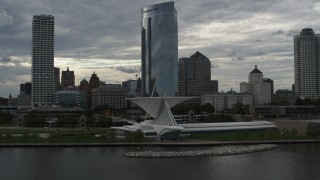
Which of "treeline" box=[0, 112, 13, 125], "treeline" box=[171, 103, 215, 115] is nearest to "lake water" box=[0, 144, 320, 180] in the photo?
"treeline" box=[0, 112, 13, 125]

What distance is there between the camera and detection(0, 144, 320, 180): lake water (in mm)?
43219

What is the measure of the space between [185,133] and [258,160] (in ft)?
84.2

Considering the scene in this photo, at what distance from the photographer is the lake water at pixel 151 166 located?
43.2 metres

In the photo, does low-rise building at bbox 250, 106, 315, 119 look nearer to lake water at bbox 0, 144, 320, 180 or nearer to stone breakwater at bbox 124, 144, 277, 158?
lake water at bbox 0, 144, 320, 180

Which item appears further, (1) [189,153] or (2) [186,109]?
(2) [186,109]

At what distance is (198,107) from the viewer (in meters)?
147

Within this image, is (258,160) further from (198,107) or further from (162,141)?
(198,107)

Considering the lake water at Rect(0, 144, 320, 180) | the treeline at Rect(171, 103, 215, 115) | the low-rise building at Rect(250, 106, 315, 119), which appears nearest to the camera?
the lake water at Rect(0, 144, 320, 180)

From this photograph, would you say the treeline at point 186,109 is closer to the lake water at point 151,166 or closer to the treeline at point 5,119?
the treeline at point 5,119

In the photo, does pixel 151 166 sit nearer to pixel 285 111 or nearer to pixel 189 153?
pixel 189 153

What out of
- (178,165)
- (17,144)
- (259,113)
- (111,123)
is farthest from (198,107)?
(178,165)

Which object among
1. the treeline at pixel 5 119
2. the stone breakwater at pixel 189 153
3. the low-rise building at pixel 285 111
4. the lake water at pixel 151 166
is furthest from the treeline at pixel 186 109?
the stone breakwater at pixel 189 153

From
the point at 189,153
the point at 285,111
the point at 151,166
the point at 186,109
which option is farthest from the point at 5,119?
the point at 151,166

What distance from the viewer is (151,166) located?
1897 inches
